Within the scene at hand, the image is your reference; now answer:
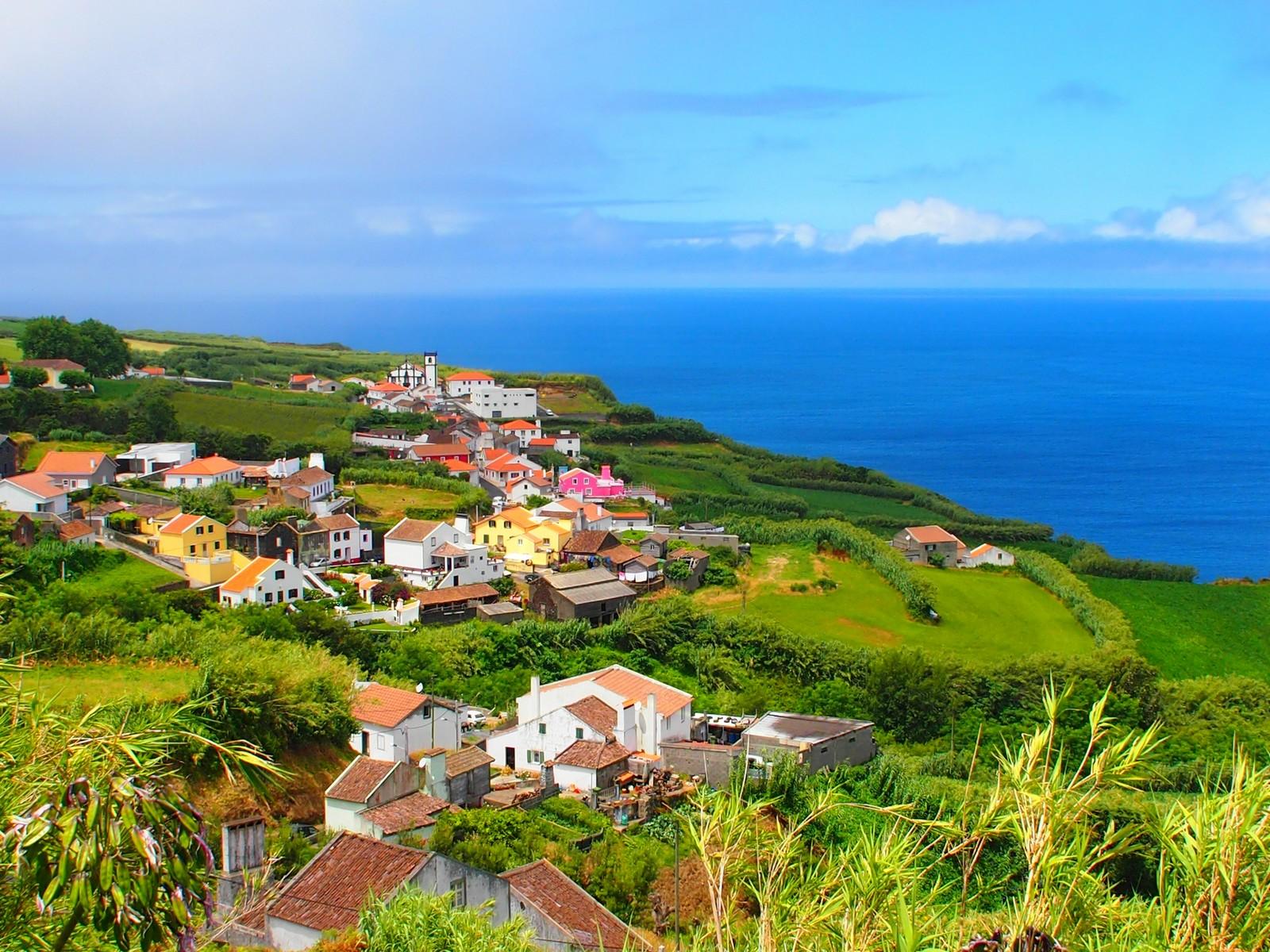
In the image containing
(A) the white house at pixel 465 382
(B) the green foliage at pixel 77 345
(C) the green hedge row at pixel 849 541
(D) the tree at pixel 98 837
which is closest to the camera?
(D) the tree at pixel 98 837

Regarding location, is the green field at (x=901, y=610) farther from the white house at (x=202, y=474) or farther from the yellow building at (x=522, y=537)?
the white house at (x=202, y=474)

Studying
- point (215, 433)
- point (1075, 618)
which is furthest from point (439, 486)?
point (1075, 618)

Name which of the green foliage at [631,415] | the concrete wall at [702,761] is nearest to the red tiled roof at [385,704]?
the concrete wall at [702,761]

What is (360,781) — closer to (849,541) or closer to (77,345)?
(849,541)

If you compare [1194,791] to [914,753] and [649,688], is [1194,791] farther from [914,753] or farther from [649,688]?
[649,688]

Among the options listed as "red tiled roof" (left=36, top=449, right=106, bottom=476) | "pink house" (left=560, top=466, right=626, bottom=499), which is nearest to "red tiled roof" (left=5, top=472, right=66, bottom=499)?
"red tiled roof" (left=36, top=449, right=106, bottom=476)
